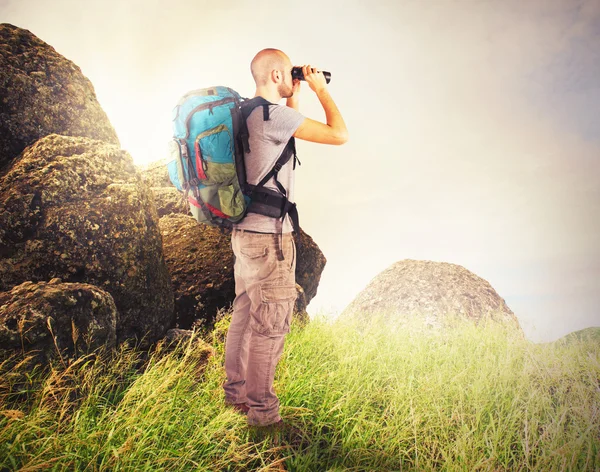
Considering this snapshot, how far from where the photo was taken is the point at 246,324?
142 inches

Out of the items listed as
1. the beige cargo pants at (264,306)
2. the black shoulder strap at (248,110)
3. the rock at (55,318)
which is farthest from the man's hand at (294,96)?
the rock at (55,318)

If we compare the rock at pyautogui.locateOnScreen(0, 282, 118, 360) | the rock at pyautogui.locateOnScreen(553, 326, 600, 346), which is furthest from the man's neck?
the rock at pyautogui.locateOnScreen(553, 326, 600, 346)

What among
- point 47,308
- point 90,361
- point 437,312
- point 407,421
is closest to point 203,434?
point 90,361

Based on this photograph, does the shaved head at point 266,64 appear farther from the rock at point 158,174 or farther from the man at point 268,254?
the rock at point 158,174

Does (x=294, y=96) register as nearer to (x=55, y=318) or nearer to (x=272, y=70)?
(x=272, y=70)

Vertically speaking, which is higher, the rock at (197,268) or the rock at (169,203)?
the rock at (169,203)

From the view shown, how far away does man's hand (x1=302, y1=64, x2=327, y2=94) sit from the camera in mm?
3395

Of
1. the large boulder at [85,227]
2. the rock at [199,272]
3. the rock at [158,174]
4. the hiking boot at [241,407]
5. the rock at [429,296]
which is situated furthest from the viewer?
the rock at [429,296]

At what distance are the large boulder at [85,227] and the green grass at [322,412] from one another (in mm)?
674

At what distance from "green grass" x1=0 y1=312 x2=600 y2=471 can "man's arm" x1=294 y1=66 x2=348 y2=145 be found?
2.17 metres

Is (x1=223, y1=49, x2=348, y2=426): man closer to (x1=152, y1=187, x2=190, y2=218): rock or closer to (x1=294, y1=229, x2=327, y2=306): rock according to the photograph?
(x1=294, y1=229, x2=327, y2=306): rock

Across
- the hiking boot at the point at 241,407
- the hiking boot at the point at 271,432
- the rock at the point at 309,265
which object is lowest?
the hiking boot at the point at 271,432

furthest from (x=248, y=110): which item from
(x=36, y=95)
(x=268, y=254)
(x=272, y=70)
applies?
(x=36, y=95)

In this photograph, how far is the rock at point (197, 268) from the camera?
514 centimetres
